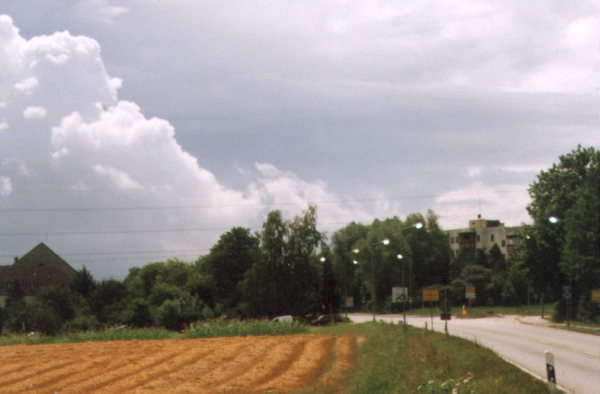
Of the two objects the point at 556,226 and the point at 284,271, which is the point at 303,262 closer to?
the point at 284,271

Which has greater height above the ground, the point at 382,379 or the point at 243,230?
the point at 243,230

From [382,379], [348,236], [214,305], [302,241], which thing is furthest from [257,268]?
[382,379]

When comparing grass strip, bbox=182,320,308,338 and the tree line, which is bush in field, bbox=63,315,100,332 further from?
grass strip, bbox=182,320,308,338

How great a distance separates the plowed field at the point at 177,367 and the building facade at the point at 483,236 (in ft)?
360

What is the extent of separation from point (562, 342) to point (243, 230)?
6902cm

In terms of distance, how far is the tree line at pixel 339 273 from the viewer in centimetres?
5784

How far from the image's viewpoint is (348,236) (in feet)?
358

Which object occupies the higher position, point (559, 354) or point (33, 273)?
point (33, 273)

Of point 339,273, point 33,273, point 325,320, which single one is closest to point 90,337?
point 325,320

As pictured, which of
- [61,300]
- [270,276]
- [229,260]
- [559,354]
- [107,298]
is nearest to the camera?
[559,354]

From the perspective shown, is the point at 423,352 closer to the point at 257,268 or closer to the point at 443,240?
the point at 257,268

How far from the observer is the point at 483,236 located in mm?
148625

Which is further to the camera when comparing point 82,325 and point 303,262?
point 303,262

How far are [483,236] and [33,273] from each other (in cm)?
8721
